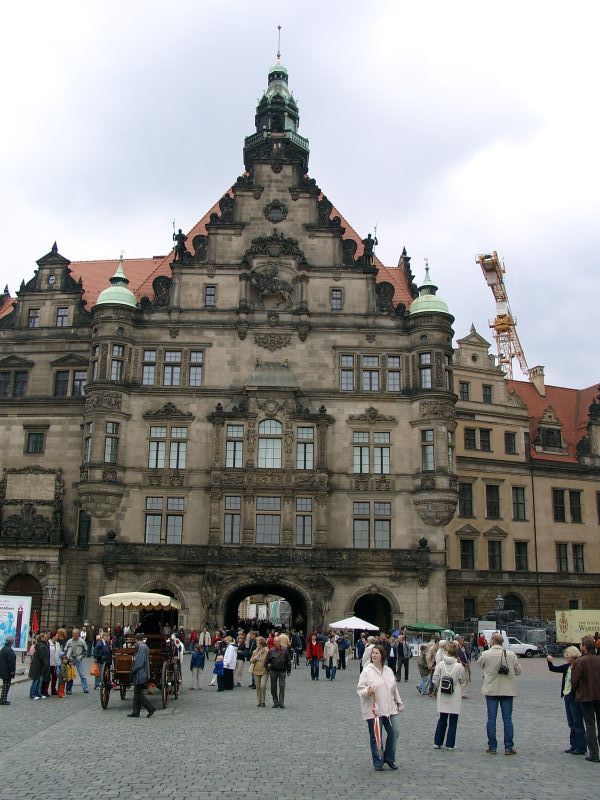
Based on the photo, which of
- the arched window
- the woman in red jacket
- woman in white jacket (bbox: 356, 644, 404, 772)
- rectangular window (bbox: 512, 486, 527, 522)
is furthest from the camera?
rectangular window (bbox: 512, 486, 527, 522)

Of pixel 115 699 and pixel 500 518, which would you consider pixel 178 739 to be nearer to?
pixel 115 699

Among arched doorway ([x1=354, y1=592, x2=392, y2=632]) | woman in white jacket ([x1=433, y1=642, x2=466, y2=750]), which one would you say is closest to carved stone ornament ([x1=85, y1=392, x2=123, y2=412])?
arched doorway ([x1=354, y1=592, x2=392, y2=632])

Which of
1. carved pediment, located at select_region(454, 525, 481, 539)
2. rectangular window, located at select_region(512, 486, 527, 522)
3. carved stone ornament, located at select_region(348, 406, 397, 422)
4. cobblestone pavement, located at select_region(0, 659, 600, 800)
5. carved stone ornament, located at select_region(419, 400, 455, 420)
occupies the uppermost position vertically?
carved stone ornament, located at select_region(419, 400, 455, 420)

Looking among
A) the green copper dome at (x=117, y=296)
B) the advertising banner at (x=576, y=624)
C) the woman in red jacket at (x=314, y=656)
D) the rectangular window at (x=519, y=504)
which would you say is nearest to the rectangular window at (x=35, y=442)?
the green copper dome at (x=117, y=296)

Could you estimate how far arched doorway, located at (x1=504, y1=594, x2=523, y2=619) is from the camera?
186 feet

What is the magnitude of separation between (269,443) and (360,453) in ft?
16.1

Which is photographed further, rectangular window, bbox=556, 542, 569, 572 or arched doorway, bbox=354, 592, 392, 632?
rectangular window, bbox=556, 542, 569, 572

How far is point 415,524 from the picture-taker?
154 feet

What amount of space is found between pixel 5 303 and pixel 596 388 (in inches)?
1675

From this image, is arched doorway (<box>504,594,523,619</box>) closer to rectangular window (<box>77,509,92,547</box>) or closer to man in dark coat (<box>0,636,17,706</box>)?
rectangular window (<box>77,509,92,547</box>)

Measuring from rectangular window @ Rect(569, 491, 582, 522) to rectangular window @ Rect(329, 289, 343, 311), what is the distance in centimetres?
2188

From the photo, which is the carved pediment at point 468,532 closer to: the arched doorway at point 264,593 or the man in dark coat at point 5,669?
the arched doorway at point 264,593

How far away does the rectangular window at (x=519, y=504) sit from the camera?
58.3 meters

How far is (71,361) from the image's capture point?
52.1 metres
